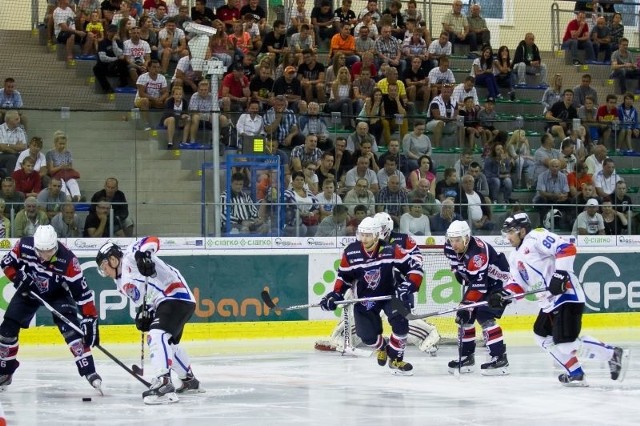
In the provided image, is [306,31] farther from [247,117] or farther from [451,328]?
[451,328]

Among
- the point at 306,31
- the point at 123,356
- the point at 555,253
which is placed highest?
the point at 306,31

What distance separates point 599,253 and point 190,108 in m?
5.08

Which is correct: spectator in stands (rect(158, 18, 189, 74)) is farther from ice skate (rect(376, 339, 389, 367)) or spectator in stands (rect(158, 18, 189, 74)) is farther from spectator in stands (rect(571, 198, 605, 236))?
ice skate (rect(376, 339, 389, 367))

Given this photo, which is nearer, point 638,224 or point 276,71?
point 638,224

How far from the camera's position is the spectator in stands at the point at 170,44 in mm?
16125

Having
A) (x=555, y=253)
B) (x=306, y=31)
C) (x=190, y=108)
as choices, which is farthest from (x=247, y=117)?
(x=555, y=253)

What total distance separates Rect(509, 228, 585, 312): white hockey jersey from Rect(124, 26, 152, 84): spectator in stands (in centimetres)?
722

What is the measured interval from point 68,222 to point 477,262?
4558 mm

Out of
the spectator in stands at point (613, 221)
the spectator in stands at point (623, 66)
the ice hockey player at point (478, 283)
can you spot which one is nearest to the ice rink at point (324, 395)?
the ice hockey player at point (478, 283)

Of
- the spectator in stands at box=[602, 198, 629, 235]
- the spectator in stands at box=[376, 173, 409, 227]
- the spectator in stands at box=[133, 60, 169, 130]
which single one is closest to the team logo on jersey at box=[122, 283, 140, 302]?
the spectator in stands at box=[376, 173, 409, 227]

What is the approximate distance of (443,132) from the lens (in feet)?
48.5

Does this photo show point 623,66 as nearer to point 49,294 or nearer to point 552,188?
point 552,188

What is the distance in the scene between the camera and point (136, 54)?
15.9 m

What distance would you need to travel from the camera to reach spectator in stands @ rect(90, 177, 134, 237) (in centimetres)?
1302
